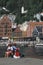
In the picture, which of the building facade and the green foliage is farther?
the building facade

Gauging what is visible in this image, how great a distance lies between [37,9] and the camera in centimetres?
4341

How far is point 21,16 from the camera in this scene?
49188 mm

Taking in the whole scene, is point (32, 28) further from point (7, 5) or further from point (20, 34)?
point (7, 5)

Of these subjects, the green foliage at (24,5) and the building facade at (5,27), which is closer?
the green foliage at (24,5)

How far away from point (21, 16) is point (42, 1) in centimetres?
719

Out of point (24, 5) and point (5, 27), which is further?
point (5, 27)

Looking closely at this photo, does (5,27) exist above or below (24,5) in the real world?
below

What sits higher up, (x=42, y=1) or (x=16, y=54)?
(x=42, y=1)
